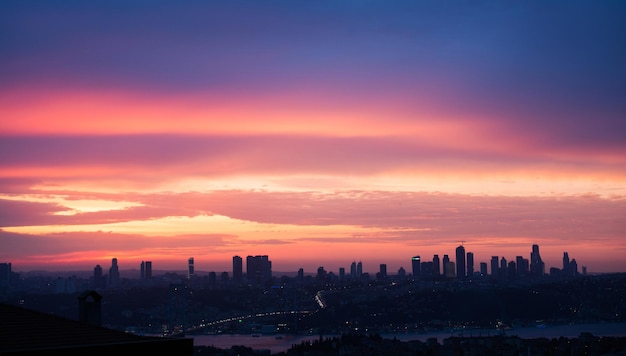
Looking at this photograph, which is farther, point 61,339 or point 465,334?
point 465,334

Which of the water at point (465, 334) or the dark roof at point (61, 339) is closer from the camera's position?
the dark roof at point (61, 339)

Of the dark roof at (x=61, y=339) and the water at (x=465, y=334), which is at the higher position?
the dark roof at (x=61, y=339)

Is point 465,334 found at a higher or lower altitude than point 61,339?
lower

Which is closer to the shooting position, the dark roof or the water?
the dark roof

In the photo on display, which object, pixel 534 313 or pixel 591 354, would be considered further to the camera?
pixel 534 313

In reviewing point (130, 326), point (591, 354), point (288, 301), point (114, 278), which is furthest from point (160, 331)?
point (114, 278)

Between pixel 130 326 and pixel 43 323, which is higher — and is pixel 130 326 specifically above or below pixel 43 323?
below

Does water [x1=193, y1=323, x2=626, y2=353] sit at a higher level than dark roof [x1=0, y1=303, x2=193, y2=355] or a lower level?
lower

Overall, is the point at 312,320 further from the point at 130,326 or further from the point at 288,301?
the point at 130,326
